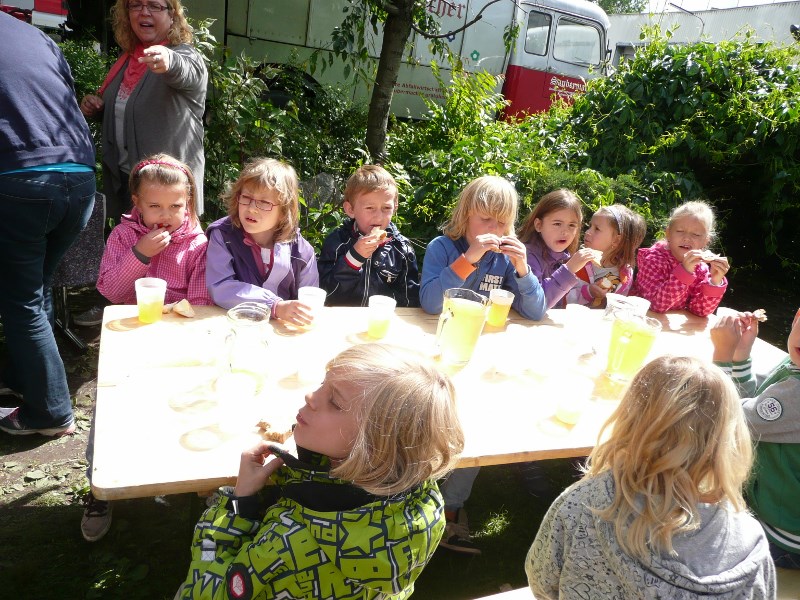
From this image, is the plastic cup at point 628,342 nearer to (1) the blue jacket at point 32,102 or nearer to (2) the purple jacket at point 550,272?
(2) the purple jacket at point 550,272

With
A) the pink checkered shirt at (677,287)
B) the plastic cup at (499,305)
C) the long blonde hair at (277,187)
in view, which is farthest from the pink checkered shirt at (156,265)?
the pink checkered shirt at (677,287)

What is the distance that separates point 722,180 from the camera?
6.12m

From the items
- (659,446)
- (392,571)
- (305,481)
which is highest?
(659,446)

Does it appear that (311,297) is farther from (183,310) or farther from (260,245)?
(260,245)

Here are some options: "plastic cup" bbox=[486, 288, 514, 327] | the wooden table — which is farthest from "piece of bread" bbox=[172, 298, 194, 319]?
"plastic cup" bbox=[486, 288, 514, 327]

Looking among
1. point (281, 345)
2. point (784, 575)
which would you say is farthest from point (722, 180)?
point (281, 345)

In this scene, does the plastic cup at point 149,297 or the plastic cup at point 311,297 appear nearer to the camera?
the plastic cup at point 149,297

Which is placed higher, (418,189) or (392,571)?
(418,189)

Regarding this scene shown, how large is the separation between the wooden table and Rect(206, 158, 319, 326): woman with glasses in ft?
0.73

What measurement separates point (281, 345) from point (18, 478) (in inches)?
63.6

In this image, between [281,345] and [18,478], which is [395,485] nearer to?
[281,345]

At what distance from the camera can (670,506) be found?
1295 mm

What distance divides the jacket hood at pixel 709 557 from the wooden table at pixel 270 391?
39 cm

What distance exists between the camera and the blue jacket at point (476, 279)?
2.61 meters
